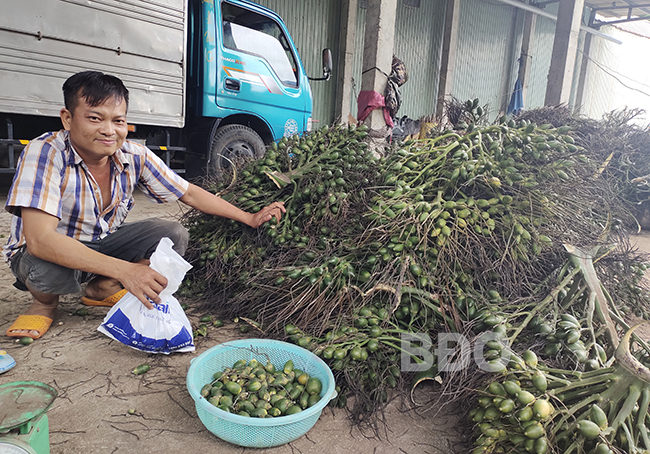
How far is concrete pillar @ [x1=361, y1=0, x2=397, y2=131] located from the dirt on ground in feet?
14.6

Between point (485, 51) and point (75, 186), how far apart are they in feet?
44.9

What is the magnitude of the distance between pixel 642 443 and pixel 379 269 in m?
1.05

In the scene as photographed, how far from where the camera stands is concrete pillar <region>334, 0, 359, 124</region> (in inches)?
380

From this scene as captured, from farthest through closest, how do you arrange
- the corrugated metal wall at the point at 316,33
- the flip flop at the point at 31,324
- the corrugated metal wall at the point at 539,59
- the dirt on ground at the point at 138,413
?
the corrugated metal wall at the point at 539,59, the corrugated metal wall at the point at 316,33, the flip flop at the point at 31,324, the dirt on ground at the point at 138,413

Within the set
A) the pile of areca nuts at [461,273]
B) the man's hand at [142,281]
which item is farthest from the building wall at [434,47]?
the man's hand at [142,281]

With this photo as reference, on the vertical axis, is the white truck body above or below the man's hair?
above

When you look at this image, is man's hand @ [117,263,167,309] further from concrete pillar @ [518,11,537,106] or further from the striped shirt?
concrete pillar @ [518,11,537,106]

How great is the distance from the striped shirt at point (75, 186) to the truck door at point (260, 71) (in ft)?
A: 10.7

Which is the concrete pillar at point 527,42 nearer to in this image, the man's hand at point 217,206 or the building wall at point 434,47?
the building wall at point 434,47

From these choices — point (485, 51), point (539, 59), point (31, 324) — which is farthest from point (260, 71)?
point (539, 59)

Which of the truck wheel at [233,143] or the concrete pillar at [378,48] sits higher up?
the concrete pillar at [378,48]

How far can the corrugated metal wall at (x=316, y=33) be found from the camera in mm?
9250

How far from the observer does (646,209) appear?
5.50 m

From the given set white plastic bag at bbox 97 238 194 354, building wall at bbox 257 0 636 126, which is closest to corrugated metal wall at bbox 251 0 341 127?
building wall at bbox 257 0 636 126
